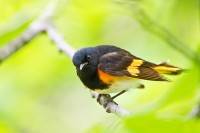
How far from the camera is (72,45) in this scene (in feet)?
6.21

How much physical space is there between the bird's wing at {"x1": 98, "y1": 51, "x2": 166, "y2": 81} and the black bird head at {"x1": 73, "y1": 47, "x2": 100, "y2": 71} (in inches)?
0.8

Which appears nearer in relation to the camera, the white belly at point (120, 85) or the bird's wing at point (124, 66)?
the bird's wing at point (124, 66)

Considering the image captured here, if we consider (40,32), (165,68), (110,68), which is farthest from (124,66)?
(40,32)

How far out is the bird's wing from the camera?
1312 millimetres

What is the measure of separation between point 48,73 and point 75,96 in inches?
21.7

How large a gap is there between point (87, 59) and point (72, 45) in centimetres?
39

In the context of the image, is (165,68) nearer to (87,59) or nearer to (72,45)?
(87,59)

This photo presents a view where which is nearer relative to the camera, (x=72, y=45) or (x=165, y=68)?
(x=165, y=68)

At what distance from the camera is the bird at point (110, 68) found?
4.51 ft

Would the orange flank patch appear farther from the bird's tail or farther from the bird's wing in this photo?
the bird's tail

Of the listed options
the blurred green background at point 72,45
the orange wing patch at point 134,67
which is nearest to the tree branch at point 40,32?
the blurred green background at point 72,45

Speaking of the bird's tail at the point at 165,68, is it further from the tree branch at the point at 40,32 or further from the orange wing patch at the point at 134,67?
the tree branch at the point at 40,32

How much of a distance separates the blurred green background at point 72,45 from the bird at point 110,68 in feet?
0.17

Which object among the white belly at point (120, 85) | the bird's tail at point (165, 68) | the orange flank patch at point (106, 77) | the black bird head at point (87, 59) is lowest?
the bird's tail at point (165, 68)
